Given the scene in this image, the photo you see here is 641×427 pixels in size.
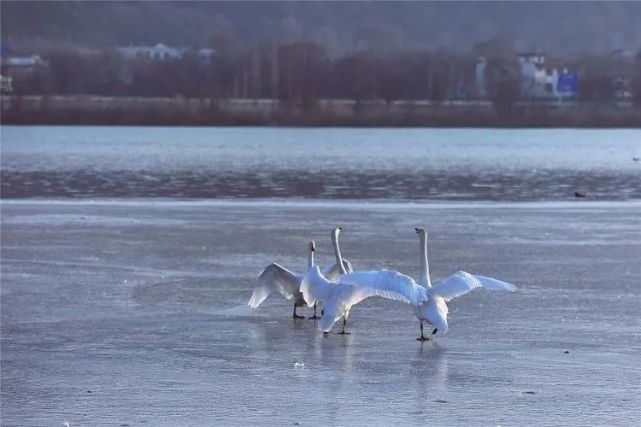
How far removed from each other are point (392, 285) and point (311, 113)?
76.5 metres

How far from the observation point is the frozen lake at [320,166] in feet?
90.8

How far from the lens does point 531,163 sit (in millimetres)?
42688

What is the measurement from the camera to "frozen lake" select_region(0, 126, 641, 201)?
27.7 m

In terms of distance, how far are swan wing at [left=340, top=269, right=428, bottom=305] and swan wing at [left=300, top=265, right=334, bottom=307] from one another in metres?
0.69

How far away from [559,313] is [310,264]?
2.04 meters

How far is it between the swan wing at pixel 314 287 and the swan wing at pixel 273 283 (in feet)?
1.64

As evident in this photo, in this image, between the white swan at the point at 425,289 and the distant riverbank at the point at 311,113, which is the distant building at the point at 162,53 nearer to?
the distant riverbank at the point at 311,113

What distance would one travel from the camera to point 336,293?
10.6m

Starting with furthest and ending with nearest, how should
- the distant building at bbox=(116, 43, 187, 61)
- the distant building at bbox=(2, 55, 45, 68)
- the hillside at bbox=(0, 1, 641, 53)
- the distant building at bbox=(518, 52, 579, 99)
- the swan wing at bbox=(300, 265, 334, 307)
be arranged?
the hillside at bbox=(0, 1, 641, 53) < the distant building at bbox=(116, 43, 187, 61) < the distant building at bbox=(2, 55, 45, 68) < the distant building at bbox=(518, 52, 579, 99) < the swan wing at bbox=(300, 265, 334, 307)

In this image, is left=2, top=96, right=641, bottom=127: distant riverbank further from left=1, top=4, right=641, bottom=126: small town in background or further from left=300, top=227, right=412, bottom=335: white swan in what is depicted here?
left=300, top=227, right=412, bottom=335: white swan

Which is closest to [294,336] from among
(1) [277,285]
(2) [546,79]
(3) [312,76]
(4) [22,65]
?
(1) [277,285]

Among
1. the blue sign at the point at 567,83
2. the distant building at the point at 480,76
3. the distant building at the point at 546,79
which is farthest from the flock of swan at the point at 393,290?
the blue sign at the point at 567,83

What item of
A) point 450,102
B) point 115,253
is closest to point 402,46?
point 450,102

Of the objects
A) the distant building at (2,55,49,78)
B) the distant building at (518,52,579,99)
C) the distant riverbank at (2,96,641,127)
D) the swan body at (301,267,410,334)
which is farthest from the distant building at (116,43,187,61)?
the swan body at (301,267,410,334)
